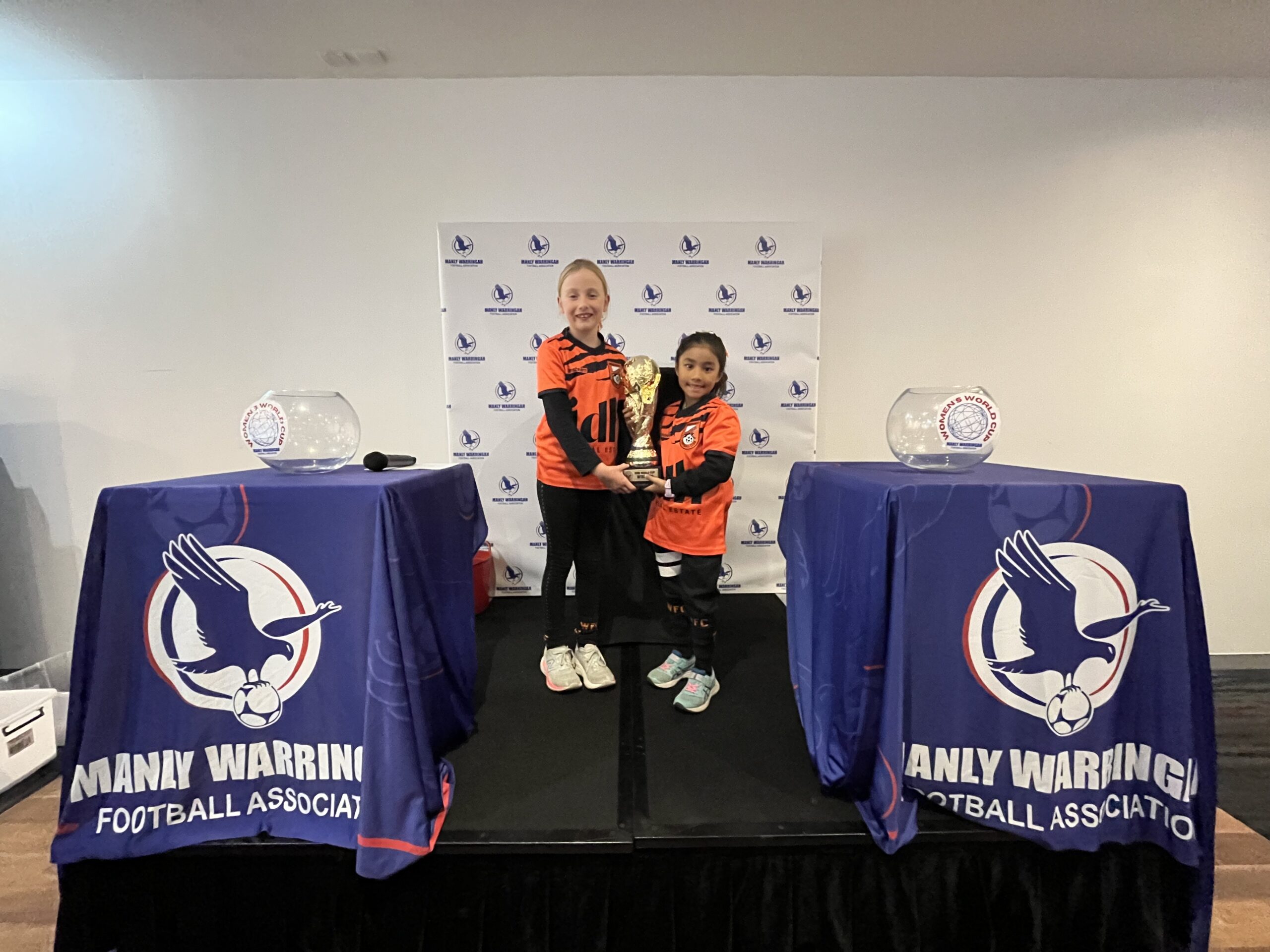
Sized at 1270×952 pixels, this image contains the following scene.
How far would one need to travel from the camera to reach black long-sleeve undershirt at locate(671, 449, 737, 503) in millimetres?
1479

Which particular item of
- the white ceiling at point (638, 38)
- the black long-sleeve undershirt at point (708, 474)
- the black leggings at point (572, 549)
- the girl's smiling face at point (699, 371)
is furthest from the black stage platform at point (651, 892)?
the white ceiling at point (638, 38)

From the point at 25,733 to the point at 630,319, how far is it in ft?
9.05

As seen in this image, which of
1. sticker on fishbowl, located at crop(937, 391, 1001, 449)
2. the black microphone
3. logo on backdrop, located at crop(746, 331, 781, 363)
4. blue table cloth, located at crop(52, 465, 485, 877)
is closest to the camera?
blue table cloth, located at crop(52, 465, 485, 877)

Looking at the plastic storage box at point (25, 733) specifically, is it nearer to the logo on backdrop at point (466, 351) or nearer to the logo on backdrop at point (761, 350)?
the logo on backdrop at point (466, 351)

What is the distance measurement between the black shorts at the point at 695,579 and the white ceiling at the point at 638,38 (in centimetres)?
202

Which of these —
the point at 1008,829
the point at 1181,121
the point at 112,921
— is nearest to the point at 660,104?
the point at 1181,121

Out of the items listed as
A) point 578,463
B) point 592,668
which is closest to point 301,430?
point 578,463

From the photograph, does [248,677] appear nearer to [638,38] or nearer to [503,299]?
[503,299]

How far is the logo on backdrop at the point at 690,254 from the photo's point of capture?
236 cm

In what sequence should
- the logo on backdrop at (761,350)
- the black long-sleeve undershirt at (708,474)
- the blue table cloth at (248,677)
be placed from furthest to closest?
the logo on backdrop at (761,350), the black long-sleeve undershirt at (708,474), the blue table cloth at (248,677)

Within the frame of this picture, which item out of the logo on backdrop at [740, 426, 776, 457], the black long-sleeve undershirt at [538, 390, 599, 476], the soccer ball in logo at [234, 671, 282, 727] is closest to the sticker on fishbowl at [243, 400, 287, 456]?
the soccer ball in logo at [234, 671, 282, 727]

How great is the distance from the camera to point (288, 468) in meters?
1.25

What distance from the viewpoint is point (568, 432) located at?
1577 mm

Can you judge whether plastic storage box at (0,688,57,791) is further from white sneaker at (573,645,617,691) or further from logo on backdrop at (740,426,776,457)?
logo on backdrop at (740,426,776,457)
